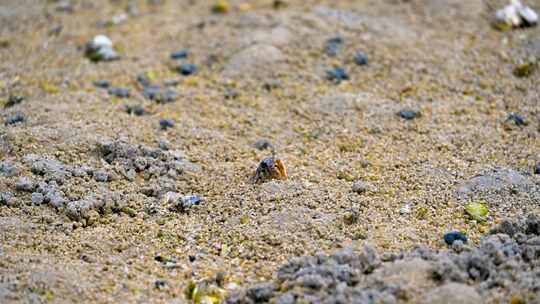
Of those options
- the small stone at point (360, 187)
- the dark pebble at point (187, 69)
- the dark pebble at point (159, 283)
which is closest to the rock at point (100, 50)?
the dark pebble at point (187, 69)

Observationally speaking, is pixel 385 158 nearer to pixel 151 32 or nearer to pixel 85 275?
pixel 85 275

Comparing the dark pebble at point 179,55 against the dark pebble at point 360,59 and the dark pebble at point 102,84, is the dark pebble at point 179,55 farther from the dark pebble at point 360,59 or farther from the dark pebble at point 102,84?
the dark pebble at point 360,59

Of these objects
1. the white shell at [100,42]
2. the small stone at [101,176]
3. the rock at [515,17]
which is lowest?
the small stone at [101,176]

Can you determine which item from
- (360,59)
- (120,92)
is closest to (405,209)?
(360,59)

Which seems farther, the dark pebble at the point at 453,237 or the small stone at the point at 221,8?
the small stone at the point at 221,8

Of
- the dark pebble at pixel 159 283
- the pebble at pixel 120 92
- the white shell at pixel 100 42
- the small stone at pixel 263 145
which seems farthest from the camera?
the white shell at pixel 100 42

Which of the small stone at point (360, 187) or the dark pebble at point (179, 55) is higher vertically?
the dark pebble at point (179, 55)
